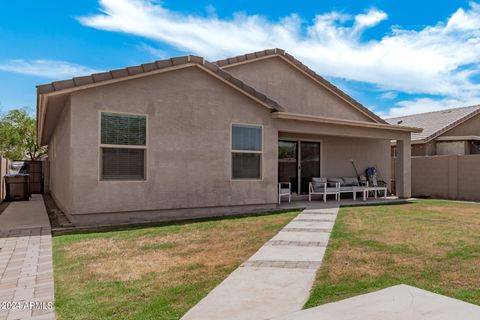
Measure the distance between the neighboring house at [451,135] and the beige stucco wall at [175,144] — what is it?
13.9 meters

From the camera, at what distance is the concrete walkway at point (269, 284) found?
3299 mm

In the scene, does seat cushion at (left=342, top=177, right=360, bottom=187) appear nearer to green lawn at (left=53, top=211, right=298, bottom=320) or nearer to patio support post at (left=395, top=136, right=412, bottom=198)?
patio support post at (left=395, top=136, right=412, bottom=198)

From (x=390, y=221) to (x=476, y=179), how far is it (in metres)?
9.06

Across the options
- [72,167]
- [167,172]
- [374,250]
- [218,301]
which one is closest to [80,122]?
[72,167]

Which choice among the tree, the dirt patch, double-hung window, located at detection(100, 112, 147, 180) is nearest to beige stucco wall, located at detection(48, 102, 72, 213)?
double-hung window, located at detection(100, 112, 147, 180)

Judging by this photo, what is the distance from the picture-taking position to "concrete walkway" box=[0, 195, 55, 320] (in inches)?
134

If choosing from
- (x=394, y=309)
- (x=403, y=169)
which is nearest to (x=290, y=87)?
(x=403, y=169)

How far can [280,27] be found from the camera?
13.4 metres

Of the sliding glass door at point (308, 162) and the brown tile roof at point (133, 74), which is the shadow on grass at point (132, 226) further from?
the sliding glass door at point (308, 162)

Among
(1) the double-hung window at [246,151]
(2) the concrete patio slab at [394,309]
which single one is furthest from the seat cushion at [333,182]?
(2) the concrete patio slab at [394,309]

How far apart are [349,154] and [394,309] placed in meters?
12.5

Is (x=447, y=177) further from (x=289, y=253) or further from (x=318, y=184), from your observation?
(x=289, y=253)

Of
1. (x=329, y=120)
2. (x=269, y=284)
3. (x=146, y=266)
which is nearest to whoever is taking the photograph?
(x=269, y=284)

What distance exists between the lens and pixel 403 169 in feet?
48.0
